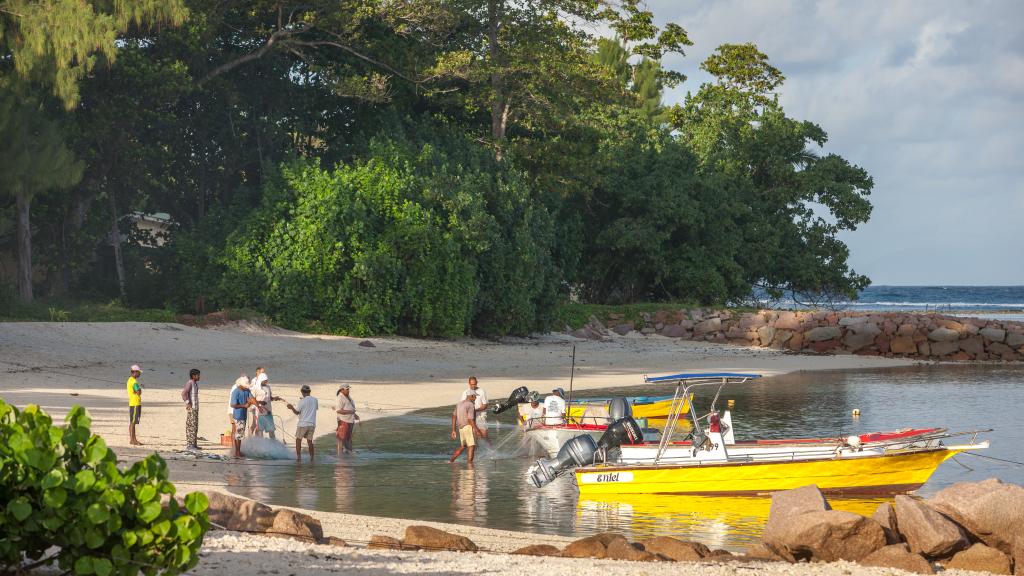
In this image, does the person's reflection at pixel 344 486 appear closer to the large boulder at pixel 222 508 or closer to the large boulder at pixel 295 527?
the large boulder at pixel 222 508

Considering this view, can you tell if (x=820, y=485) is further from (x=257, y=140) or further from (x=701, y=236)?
(x=701, y=236)

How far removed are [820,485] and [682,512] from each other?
3.15 metres

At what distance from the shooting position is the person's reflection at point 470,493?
61.7ft

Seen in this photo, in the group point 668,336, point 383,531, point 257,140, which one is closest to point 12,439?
point 383,531

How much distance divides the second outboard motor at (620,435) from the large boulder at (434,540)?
8.33 meters

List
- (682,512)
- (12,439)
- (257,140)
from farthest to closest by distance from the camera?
(257,140) < (682,512) < (12,439)

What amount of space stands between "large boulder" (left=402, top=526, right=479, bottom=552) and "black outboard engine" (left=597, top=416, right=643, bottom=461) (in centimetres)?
816

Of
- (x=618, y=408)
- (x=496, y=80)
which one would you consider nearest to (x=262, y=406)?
(x=618, y=408)

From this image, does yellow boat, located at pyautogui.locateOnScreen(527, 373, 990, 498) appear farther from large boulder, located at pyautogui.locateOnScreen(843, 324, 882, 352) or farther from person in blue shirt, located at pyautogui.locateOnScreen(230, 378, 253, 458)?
large boulder, located at pyautogui.locateOnScreen(843, 324, 882, 352)

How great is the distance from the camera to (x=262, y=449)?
915 inches

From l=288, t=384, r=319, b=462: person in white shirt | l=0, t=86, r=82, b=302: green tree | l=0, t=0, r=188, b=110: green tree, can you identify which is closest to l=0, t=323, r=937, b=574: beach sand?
l=288, t=384, r=319, b=462: person in white shirt

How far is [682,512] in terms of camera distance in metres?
20.0

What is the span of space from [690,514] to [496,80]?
3259 cm

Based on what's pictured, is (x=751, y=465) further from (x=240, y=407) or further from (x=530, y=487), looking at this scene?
(x=240, y=407)
